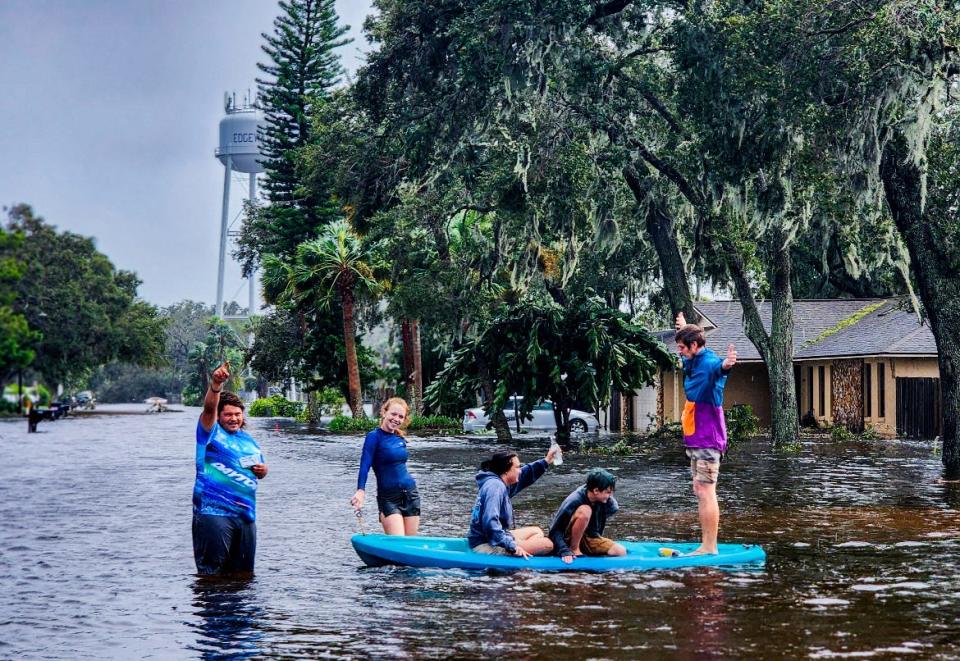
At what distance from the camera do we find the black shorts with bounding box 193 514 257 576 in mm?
10203

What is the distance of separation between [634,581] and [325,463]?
723 inches

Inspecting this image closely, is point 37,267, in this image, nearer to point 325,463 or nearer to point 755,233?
point 325,463

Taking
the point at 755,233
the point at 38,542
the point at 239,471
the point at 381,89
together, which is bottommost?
→ the point at 38,542

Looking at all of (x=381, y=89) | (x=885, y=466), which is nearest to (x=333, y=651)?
(x=885, y=466)

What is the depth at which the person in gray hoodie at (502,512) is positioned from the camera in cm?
1070

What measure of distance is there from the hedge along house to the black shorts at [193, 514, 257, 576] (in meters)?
26.1

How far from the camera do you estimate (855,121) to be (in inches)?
797

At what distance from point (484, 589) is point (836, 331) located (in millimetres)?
34203

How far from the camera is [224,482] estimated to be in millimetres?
10047

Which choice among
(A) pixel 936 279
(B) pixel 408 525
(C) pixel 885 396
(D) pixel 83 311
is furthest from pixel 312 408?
(B) pixel 408 525

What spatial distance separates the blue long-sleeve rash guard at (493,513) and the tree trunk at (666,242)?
19.4 m

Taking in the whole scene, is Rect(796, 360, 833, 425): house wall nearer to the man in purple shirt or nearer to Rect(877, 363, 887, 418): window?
Rect(877, 363, 887, 418): window

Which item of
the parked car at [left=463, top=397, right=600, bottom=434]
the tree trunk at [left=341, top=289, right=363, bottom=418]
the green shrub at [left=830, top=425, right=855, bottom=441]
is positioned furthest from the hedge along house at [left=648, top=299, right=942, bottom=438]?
the tree trunk at [left=341, top=289, right=363, bottom=418]

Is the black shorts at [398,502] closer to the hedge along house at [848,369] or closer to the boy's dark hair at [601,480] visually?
the boy's dark hair at [601,480]
